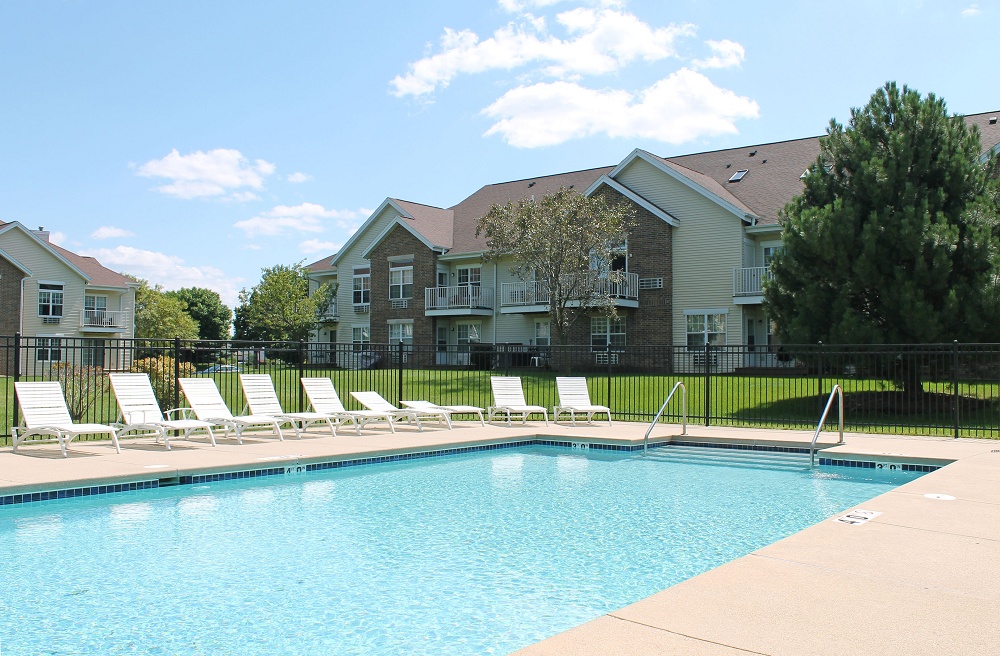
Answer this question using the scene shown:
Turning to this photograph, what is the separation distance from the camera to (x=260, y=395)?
1343cm

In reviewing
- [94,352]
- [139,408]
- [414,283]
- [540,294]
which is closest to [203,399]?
[139,408]

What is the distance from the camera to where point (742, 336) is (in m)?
28.3

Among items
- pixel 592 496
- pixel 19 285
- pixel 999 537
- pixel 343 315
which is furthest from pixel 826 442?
pixel 19 285

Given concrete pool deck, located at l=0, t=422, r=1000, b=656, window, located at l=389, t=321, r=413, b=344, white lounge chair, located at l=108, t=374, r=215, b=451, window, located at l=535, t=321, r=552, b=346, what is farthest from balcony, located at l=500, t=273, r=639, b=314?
concrete pool deck, located at l=0, t=422, r=1000, b=656

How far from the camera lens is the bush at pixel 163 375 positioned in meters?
15.2

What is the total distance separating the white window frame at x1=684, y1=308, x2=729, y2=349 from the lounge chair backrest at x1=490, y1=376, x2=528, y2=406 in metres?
13.7

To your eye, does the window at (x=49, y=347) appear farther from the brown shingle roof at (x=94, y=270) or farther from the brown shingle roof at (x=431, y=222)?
the brown shingle roof at (x=431, y=222)

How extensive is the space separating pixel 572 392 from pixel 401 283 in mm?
22398

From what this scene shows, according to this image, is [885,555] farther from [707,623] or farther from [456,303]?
[456,303]

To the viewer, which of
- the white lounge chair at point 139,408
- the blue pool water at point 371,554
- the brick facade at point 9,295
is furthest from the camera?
the brick facade at point 9,295

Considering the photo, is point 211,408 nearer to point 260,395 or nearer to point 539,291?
point 260,395

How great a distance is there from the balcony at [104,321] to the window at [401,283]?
17728 mm

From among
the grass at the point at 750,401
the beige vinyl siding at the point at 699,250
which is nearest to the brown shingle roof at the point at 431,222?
the beige vinyl siding at the point at 699,250

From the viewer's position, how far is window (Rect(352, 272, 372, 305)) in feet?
129
